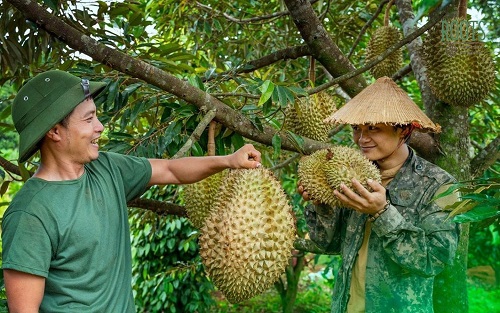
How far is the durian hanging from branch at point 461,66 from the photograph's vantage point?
237cm

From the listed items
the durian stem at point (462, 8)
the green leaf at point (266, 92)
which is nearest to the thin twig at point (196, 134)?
the green leaf at point (266, 92)

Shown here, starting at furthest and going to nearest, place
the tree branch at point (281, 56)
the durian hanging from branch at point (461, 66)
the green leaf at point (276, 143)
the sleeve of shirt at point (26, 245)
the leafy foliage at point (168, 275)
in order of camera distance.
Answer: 1. the leafy foliage at point (168, 275)
2. the tree branch at point (281, 56)
3. the durian hanging from branch at point (461, 66)
4. the green leaf at point (276, 143)
5. the sleeve of shirt at point (26, 245)

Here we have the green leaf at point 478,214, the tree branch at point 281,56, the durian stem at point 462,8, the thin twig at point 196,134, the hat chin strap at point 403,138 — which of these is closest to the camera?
the green leaf at point 478,214

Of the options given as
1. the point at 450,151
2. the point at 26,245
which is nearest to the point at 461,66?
the point at 450,151

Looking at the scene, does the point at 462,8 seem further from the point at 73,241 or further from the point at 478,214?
the point at 73,241

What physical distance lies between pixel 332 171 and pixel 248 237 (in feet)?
1.16

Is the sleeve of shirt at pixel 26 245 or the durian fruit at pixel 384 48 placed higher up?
the durian fruit at pixel 384 48

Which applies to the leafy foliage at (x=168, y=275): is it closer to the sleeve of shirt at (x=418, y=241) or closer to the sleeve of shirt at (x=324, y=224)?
the sleeve of shirt at (x=324, y=224)

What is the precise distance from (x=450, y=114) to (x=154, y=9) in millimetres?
2168

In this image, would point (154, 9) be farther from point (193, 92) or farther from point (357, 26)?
point (193, 92)

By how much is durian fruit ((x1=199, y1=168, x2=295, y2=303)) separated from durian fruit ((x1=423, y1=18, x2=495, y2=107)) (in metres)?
1.17

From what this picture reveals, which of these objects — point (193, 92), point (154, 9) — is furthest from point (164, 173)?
point (154, 9)

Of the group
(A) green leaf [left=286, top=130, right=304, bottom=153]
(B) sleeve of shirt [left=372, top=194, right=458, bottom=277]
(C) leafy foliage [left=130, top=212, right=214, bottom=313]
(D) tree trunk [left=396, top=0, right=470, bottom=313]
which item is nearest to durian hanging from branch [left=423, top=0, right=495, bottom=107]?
(D) tree trunk [left=396, top=0, right=470, bottom=313]

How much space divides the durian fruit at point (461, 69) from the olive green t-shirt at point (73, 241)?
1552mm
